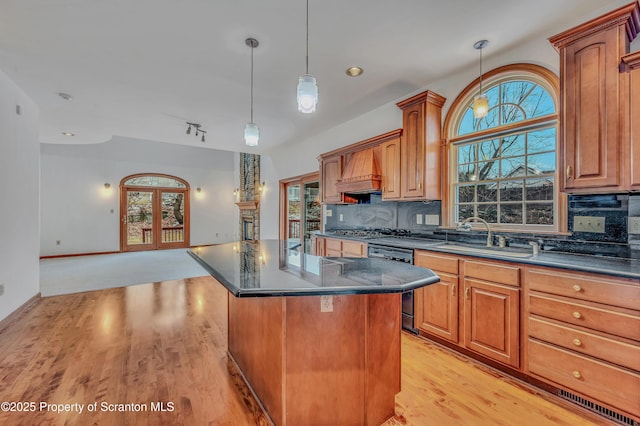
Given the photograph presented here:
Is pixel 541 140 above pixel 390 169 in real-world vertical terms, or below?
above

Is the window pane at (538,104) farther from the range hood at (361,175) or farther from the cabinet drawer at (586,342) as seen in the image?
the cabinet drawer at (586,342)

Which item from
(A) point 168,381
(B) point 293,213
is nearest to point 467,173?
(A) point 168,381

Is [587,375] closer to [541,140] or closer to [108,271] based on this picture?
[541,140]

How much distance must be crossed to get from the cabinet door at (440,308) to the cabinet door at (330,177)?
1.94 meters

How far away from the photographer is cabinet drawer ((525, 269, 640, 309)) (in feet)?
5.02

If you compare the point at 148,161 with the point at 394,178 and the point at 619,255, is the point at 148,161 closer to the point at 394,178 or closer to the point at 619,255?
the point at 394,178

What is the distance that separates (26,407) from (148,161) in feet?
27.4

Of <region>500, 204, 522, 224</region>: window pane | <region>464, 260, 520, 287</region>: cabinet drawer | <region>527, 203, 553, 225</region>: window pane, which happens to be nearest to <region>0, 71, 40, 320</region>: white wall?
<region>464, 260, 520, 287</region>: cabinet drawer

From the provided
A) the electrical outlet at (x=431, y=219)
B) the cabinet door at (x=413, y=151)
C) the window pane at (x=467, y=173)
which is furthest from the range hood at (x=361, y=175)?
the window pane at (x=467, y=173)

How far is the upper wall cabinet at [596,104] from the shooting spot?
175cm

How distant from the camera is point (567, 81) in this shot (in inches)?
77.4

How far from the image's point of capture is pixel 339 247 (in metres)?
3.74

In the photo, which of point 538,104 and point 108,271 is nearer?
point 538,104

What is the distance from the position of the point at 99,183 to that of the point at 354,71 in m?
8.67
